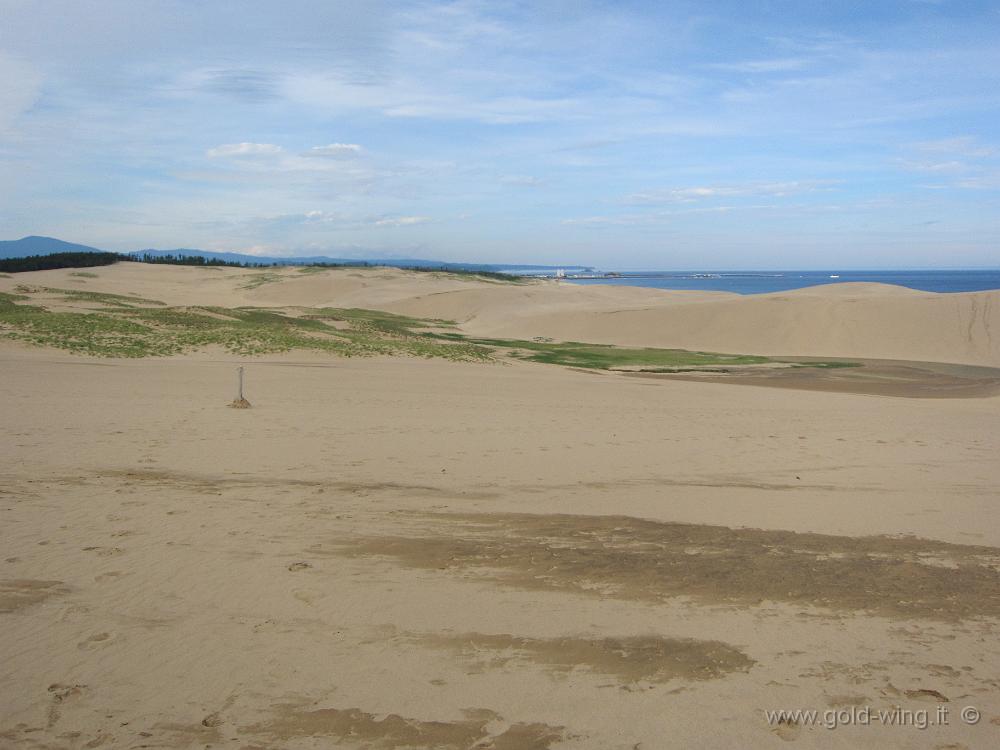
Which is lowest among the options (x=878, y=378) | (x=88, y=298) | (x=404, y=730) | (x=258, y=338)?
(x=404, y=730)

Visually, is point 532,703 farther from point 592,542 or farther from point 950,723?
point 592,542

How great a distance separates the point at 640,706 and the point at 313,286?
53.4m

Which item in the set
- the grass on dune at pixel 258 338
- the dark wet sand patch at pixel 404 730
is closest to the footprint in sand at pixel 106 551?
the dark wet sand patch at pixel 404 730

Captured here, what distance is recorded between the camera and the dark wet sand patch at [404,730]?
397 cm

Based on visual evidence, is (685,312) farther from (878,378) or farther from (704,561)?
(704,561)

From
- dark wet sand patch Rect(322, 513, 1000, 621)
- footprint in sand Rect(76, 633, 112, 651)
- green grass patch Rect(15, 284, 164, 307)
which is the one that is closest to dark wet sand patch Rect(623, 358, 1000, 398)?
dark wet sand patch Rect(322, 513, 1000, 621)

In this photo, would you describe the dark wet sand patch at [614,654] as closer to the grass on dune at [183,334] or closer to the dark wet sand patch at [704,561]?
the dark wet sand patch at [704,561]

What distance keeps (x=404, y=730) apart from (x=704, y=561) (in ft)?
11.1

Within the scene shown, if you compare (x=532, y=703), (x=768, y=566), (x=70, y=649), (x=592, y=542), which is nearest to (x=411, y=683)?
(x=532, y=703)

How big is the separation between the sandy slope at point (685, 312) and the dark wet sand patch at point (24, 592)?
30.2 metres

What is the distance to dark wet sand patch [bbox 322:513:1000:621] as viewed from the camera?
590 cm

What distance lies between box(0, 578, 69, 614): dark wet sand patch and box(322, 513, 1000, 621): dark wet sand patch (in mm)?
1898

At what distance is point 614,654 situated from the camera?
4906mm

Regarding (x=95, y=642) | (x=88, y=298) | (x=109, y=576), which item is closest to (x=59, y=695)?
(x=95, y=642)
